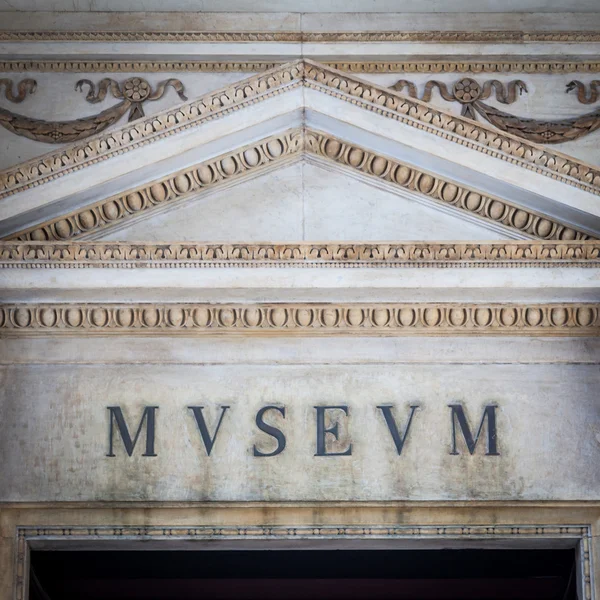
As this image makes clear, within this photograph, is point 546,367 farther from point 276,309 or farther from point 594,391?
point 276,309

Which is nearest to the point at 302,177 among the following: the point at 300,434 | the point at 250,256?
the point at 250,256

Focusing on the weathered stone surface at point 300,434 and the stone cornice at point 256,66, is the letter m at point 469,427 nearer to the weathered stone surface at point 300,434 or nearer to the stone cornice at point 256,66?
the weathered stone surface at point 300,434

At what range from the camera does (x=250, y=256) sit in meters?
6.62

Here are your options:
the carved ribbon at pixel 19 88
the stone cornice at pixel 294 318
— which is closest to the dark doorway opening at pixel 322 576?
the stone cornice at pixel 294 318

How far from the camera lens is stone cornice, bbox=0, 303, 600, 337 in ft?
22.4

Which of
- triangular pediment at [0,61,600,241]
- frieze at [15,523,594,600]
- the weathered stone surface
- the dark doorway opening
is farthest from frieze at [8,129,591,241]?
the dark doorway opening

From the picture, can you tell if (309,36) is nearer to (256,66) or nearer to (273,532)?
(256,66)

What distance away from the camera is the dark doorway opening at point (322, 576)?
25.4 ft

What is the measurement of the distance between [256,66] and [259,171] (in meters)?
1.33

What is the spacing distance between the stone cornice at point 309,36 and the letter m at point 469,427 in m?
2.45

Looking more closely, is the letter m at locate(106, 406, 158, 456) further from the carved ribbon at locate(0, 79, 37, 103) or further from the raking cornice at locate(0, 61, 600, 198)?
the carved ribbon at locate(0, 79, 37, 103)

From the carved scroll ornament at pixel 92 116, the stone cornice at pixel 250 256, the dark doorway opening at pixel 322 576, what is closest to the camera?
the stone cornice at pixel 250 256

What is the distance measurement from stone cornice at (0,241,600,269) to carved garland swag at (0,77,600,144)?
1432 mm

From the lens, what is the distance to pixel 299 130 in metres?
6.97
